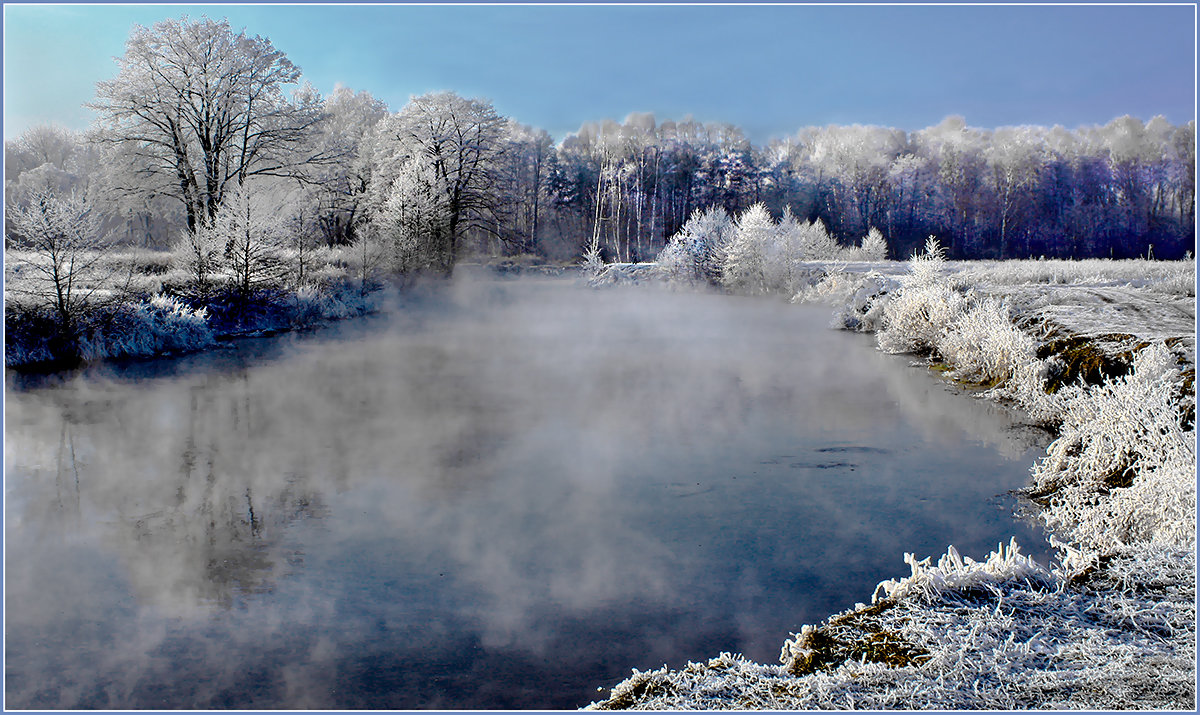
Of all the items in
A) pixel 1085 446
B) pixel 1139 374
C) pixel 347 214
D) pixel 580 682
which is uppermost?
pixel 347 214

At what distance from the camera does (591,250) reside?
29.0 meters

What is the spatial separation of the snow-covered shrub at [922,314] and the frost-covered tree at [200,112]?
46.8ft

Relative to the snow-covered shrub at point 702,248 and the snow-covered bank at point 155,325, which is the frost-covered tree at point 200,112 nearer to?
the snow-covered bank at point 155,325

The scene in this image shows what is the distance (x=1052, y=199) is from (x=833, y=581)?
37.9 meters

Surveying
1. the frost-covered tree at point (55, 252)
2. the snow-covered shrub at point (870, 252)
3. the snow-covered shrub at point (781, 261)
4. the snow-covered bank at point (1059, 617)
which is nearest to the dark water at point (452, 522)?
the snow-covered bank at point (1059, 617)

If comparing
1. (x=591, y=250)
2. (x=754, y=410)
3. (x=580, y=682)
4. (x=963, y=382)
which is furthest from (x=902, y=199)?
(x=580, y=682)

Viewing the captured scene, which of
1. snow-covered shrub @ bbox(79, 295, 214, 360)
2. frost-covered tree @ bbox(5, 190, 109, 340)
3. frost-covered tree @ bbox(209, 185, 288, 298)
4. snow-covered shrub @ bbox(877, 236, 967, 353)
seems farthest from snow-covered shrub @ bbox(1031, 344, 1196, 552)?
frost-covered tree @ bbox(209, 185, 288, 298)

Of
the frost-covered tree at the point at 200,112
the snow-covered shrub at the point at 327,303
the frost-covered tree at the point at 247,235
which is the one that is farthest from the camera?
the frost-covered tree at the point at 200,112

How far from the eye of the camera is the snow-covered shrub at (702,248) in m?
24.9

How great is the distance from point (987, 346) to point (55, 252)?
12.5 m

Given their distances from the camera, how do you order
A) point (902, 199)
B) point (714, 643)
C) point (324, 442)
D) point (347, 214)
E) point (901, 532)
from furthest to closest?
point (902, 199) → point (347, 214) → point (324, 442) → point (901, 532) → point (714, 643)

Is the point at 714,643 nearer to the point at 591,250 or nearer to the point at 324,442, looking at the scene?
the point at 324,442

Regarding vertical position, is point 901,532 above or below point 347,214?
below

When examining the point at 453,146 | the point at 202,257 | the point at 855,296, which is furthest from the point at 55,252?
the point at 453,146
